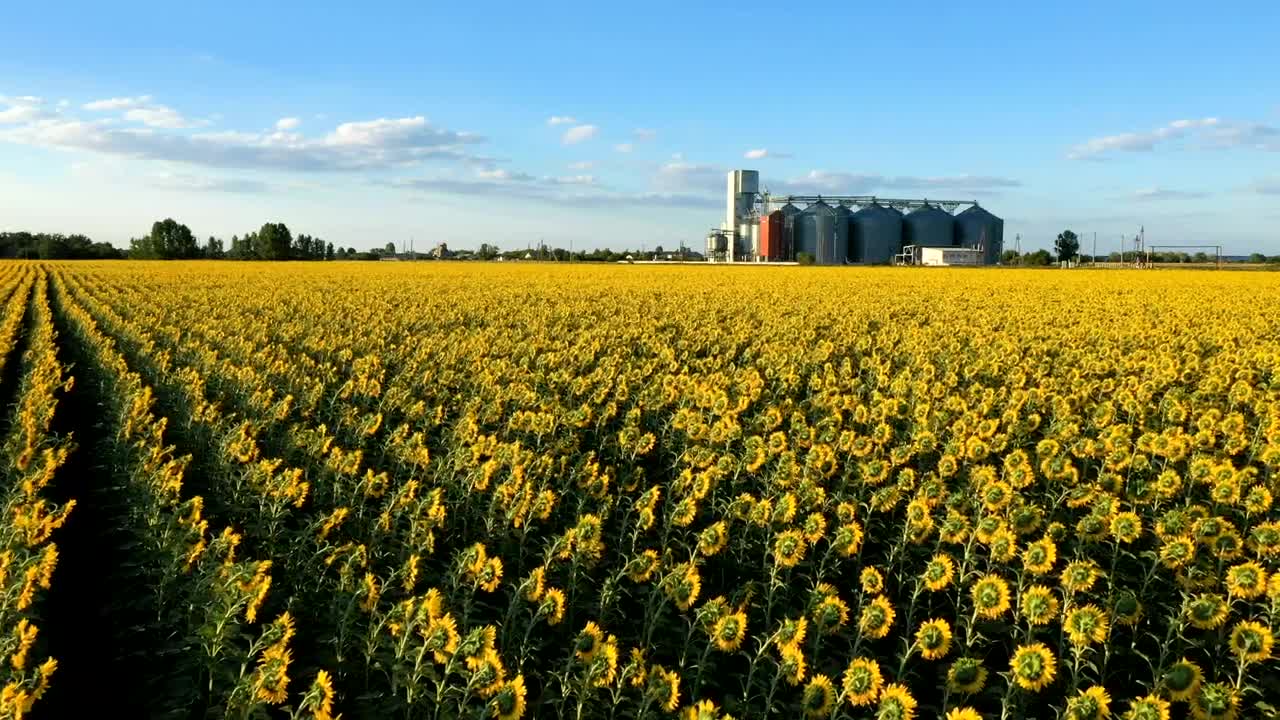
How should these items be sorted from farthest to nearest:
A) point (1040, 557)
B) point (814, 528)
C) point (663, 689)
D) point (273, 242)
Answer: point (273, 242) → point (814, 528) → point (1040, 557) → point (663, 689)

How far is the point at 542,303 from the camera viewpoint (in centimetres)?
2652

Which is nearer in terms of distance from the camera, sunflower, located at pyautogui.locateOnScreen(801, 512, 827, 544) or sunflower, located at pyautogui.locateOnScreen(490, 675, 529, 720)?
sunflower, located at pyautogui.locateOnScreen(490, 675, 529, 720)

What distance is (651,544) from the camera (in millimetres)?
6566

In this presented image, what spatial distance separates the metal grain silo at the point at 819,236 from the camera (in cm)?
10350

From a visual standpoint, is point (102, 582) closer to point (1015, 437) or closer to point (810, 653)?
point (810, 653)

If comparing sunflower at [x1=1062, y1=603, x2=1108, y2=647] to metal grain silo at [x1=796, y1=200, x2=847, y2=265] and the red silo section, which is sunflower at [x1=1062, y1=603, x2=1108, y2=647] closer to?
metal grain silo at [x1=796, y1=200, x2=847, y2=265]

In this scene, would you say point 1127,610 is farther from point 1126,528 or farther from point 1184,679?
point 1126,528

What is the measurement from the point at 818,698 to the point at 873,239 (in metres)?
106

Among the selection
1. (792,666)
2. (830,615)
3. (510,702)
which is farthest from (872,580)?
(510,702)

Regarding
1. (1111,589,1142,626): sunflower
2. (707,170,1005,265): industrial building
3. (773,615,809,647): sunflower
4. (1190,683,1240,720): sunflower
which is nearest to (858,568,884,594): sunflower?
(773,615,809,647): sunflower

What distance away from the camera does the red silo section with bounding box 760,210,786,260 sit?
344 ft

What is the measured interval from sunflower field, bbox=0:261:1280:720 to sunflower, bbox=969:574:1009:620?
0.04ft

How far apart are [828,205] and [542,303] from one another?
9242cm

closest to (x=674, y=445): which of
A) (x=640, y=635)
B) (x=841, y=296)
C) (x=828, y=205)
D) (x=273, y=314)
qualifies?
(x=640, y=635)
